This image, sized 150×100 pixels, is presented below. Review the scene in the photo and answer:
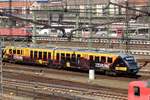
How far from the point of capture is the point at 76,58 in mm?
40219

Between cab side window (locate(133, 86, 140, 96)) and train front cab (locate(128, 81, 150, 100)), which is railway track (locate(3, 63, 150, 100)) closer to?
train front cab (locate(128, 81, 150, 100))

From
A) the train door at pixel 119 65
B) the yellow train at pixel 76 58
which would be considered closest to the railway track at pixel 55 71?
the yellow train at pixel 76 58

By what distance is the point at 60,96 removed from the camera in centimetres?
2527

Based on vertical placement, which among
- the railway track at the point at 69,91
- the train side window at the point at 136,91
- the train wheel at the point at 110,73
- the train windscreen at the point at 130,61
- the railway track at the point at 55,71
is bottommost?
the railway track at the point at 55,71

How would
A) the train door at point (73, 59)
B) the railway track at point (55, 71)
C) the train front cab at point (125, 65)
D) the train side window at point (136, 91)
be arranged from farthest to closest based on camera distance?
the train door at point (73, 59)
the railway track at point (55, 71)
the train front cab at point (125, 65)
the train side window at point (136, 91)

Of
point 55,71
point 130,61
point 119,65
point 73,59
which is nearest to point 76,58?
point 73,59

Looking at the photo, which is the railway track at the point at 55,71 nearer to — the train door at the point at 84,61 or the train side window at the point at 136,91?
the train door at the point at 84,61

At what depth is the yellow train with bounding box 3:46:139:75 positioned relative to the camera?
3688cm

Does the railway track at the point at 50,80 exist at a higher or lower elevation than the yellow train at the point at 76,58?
lower

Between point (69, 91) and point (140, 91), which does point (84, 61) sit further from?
point (140, 91)

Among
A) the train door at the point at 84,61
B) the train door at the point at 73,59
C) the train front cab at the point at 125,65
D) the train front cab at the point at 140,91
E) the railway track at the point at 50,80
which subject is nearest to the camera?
the train front cab at the point at 140,91

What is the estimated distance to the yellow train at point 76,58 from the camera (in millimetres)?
36875

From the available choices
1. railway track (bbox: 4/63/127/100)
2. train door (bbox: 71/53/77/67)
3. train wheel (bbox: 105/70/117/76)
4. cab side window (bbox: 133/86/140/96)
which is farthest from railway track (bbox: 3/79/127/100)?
train door (bbox: 71/53/77/67)

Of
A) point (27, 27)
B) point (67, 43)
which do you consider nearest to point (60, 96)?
point (67, 43)
